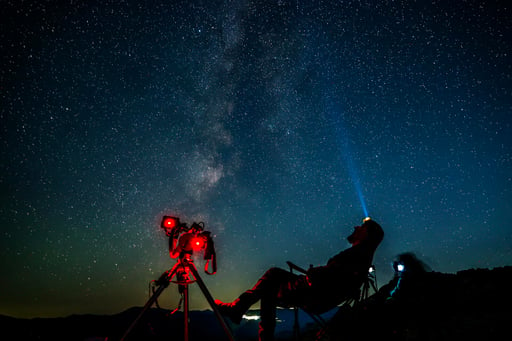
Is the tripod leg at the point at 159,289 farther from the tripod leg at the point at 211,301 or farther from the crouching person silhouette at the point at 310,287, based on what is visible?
the crouching person silhouette at the point at 310,287

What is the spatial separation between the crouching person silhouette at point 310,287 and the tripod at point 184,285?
0.21 m

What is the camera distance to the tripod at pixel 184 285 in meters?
2.63

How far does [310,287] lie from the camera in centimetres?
318

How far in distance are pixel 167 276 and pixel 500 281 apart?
17870 millimetres

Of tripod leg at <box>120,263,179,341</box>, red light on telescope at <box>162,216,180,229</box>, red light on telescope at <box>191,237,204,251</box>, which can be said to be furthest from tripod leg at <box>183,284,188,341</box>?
red light on telescope at <box>162,216,180,229</box>

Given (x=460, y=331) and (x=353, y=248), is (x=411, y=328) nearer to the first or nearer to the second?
(x=460, y=331)

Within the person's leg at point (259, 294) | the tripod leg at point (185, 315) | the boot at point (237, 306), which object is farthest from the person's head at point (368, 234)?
the tripod leg at point (185, 315)

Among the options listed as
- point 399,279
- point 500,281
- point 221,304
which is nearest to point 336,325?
point 221,304

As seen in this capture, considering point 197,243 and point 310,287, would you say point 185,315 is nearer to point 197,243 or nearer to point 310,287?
point 197,243

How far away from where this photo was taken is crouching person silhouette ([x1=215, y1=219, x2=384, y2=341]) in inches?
114

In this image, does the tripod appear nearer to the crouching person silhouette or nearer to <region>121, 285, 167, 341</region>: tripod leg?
<region>121, 285, 167, 341</region>: tripod leg

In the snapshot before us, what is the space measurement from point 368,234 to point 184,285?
115 inches

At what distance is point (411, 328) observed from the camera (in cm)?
507

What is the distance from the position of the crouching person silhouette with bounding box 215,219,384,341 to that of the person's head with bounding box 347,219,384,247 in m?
0.01
